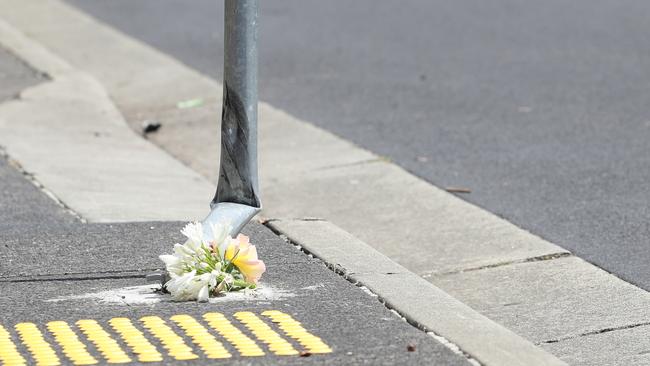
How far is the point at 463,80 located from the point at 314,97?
1224 millimetres

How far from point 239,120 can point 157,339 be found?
110 centimetres

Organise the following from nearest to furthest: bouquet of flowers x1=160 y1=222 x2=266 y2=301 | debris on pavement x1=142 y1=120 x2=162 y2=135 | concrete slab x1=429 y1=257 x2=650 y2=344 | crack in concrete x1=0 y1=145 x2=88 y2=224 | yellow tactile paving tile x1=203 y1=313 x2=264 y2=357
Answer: yellow tactile paving tile x1=203 y1=313 x2=264 y2=357 → bouquet of flowers x1=160 y1=222 x2=266 y2=301 → concrete slab x1=429 y1=257 x2=650 y2=344 → crack in concrete x1=0 y1=145 x2=88 y2=224 → debris on pavement x1=142 y1=120 x2=162 y2=135

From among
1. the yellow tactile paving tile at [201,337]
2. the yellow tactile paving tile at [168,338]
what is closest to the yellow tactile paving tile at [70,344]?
the yellow tactile paving tile at [168,338]

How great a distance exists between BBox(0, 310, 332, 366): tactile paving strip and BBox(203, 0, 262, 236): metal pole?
0.58 metres

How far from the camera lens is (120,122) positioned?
369 inches

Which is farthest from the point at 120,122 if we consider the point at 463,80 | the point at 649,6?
the point at 649,6

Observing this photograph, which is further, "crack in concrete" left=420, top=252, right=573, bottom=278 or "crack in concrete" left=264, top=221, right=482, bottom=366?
"crack in concrete" left=420, top=252, right=573, bottom=278

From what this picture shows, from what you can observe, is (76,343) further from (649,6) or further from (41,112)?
(649,6)

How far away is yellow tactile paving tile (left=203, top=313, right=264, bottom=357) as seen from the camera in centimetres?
408

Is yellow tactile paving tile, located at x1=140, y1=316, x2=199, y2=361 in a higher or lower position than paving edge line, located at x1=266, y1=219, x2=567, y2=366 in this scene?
higher

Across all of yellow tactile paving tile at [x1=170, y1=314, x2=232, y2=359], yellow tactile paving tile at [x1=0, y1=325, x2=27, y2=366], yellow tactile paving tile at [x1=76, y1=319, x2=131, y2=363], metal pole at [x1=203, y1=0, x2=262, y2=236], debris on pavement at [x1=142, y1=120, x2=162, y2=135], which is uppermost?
metal pole at [x1=203, y1=0, x2=262, y2=236]

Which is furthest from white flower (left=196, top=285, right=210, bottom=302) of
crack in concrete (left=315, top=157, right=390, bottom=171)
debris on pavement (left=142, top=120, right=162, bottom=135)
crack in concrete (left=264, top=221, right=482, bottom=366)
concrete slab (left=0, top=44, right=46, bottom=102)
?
concrete slab (left=0, top=44, right=46, bottom=102)

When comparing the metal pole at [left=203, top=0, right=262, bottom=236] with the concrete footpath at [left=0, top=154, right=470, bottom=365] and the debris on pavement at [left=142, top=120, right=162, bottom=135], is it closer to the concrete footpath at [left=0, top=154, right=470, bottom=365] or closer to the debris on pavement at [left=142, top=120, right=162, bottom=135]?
the concrete footpath at [left=0, top=154, right=470, bottom=365]

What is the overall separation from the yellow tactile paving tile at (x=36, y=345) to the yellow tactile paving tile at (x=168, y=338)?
1.16 feet
